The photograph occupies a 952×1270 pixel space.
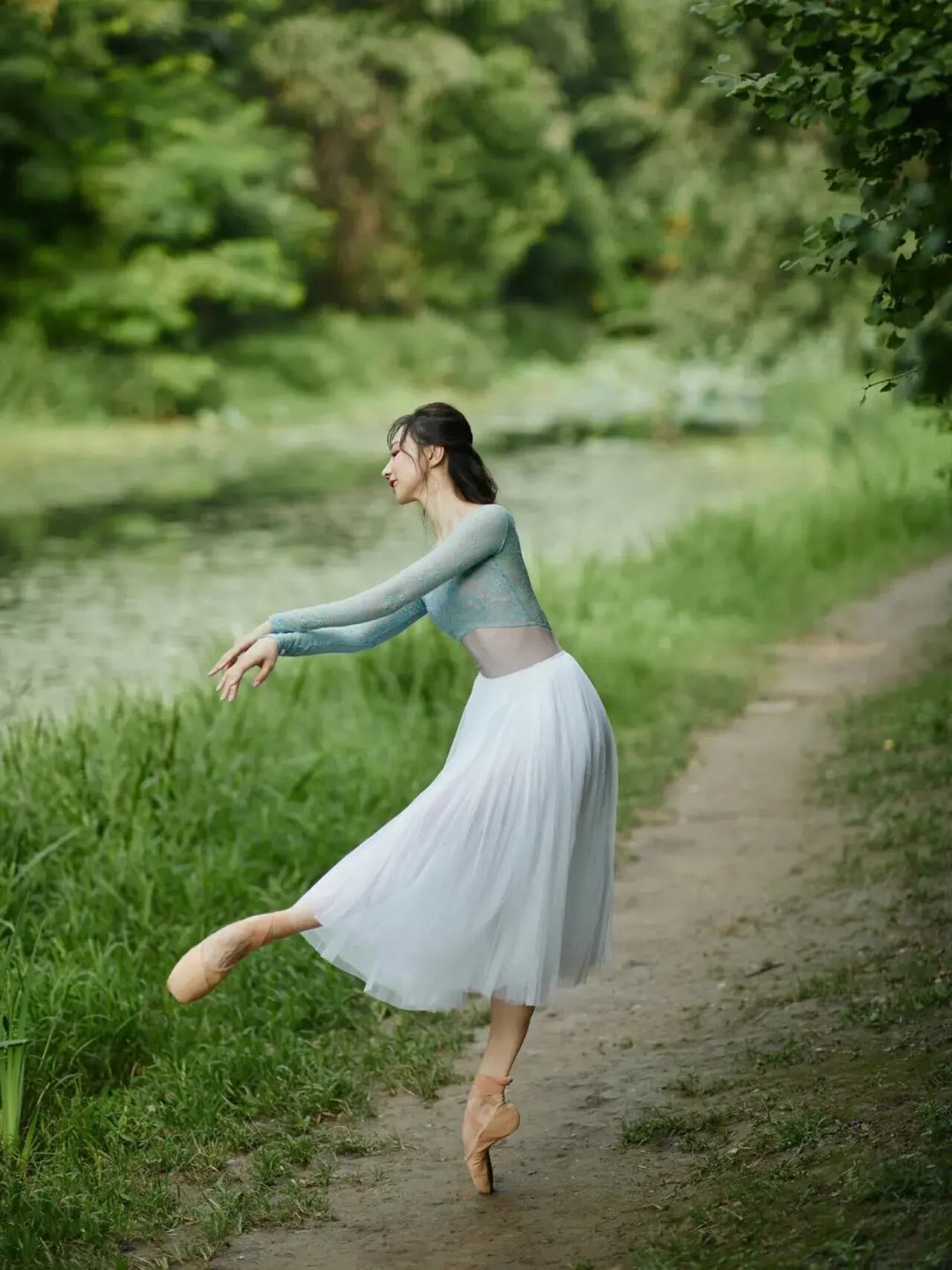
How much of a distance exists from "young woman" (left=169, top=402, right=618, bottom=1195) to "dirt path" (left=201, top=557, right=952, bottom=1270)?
26 cm

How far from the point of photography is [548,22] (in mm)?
42312

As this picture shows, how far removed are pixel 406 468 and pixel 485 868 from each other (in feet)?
3.25

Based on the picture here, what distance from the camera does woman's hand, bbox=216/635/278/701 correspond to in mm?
3785

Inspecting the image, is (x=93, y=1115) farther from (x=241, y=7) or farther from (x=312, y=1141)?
(x=241, y=7)

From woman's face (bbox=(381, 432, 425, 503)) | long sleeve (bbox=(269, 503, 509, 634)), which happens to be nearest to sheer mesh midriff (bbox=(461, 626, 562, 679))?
long sleeve (bbox=(269, 503, 509, 634))

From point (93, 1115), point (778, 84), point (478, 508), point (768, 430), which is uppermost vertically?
point (768, 430)

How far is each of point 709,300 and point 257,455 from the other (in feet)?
24.8

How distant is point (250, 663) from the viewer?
3795 millimetres

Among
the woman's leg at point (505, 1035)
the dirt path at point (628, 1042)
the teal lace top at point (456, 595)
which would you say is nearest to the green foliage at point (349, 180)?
the dirt path at point (628, 1042)

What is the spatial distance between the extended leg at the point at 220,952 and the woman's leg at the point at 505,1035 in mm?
547

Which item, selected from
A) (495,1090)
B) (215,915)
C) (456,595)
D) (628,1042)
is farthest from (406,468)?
(215,915)

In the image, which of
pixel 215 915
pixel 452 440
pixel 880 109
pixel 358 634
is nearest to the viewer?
pixel 880 109

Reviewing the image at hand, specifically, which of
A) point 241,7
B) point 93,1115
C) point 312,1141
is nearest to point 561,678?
point 312,1141

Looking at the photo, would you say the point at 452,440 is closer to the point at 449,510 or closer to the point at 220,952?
the point at 449,510
